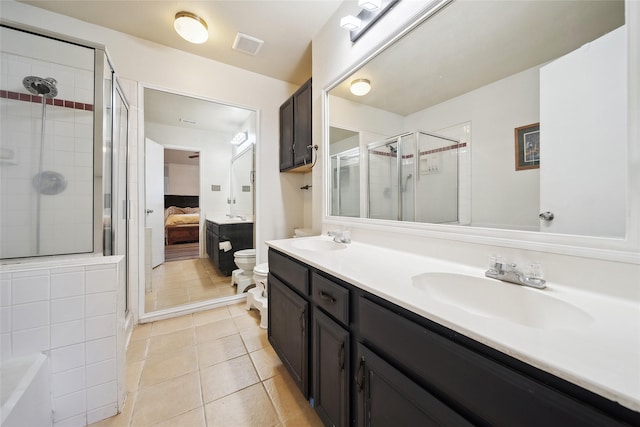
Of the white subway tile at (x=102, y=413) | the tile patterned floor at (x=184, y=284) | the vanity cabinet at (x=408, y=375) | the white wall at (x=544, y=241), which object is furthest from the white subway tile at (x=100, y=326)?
the white wall at (x=544, y=241)

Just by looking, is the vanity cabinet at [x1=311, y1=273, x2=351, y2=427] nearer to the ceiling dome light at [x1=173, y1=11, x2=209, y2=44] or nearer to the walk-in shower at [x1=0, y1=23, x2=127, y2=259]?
the walk-in shower at [x1=0, y1=23, x2=127, y2=259]

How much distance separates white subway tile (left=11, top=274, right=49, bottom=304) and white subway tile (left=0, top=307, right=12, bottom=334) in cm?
4

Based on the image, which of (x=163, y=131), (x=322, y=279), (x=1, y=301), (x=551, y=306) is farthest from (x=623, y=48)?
(x=163, y=131)

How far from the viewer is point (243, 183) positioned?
10.1 feet

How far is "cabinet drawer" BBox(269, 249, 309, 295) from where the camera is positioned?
3.61ft

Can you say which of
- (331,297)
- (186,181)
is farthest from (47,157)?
(186,181)

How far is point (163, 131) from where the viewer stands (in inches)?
122

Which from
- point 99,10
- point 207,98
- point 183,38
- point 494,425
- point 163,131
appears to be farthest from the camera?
point 163,131

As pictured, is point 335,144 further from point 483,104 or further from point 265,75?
point 265,75

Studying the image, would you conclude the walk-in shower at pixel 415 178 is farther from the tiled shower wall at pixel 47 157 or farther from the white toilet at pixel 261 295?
the tiled shower wall at pixel 47 157

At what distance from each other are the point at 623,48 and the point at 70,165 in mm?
2527

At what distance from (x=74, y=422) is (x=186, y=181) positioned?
3.75 meters

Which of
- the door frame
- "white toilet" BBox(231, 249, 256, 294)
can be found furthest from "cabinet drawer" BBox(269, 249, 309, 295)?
the door frame

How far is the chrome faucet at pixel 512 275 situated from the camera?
2.33 feet
